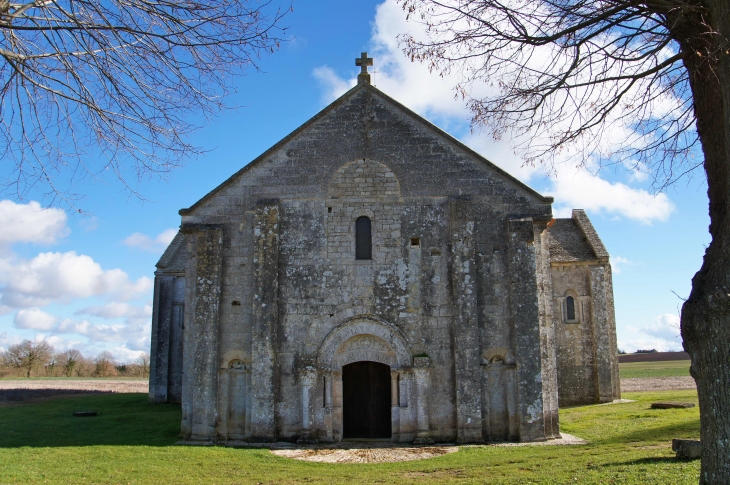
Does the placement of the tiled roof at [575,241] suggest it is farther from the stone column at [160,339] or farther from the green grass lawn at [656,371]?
the green grass lawn at [656,371]

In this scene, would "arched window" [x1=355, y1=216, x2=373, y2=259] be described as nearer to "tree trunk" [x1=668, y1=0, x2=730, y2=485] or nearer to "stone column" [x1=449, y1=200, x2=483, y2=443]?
"stone column" [x1=449, y1=200, x2=483, y2=443]

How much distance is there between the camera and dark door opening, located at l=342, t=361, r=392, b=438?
16.4m

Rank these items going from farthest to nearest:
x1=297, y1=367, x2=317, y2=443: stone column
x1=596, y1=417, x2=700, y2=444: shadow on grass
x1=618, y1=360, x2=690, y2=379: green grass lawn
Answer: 1. x1=618, y1=360, x2=690, y2=379: green grass lawn
2. x1=297, y1=367, x2=317, y2=443: stone column
3. x1=596, y1=417, x2=700, y2=444: shadow on grass

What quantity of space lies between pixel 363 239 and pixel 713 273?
10.4 meters

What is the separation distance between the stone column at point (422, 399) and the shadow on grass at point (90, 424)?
669 centimetres

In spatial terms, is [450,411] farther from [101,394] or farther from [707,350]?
[101,394]

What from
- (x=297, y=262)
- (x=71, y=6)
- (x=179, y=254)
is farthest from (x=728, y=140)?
(x=179, y=254)

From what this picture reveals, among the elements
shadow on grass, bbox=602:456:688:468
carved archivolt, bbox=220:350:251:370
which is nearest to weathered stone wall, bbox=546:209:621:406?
shadow on grass, bbox=602:456:688:468

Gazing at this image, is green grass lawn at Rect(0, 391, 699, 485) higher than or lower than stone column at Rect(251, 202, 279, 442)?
lower

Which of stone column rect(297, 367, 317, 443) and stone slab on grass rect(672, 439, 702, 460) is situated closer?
stone slab on grass rect(672, 439, 702, 460)

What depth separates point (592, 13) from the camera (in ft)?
28.1

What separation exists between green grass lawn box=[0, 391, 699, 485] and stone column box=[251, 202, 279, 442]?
117cm

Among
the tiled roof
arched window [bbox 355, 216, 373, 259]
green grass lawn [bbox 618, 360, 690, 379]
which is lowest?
green grass lawn [bbox 618, 360, 690, 379]

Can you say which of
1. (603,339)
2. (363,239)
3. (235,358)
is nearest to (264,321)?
(235,358)
